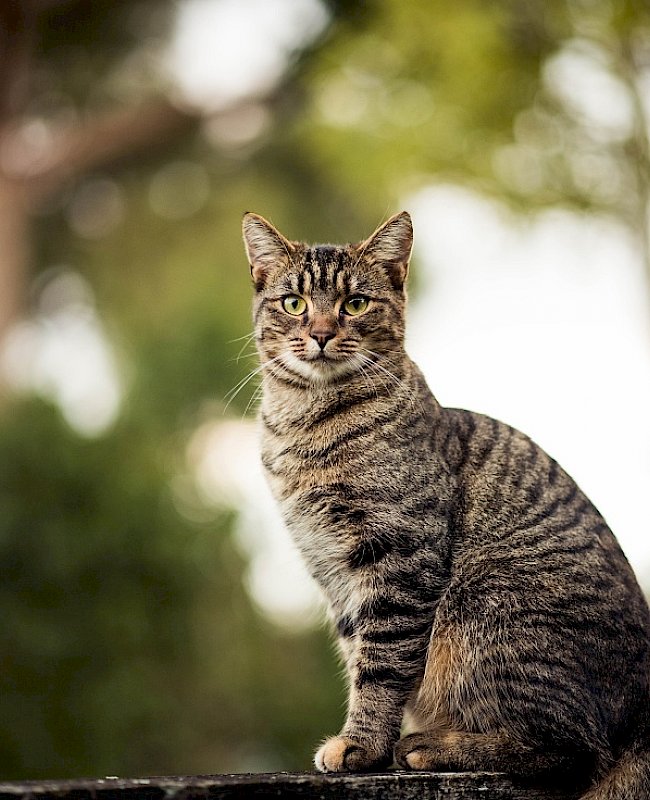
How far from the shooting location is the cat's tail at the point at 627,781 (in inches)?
106

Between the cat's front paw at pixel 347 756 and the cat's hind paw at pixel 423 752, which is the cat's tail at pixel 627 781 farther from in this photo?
the cat's front paw at pixel 347 756

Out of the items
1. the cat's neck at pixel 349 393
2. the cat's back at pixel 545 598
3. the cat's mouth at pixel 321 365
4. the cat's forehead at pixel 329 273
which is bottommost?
the cat's back at pixel 545 598

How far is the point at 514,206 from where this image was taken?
7.96m

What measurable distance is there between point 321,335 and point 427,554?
692mm

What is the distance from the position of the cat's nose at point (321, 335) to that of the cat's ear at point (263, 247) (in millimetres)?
360

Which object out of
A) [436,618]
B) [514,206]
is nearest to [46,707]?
[514,206]

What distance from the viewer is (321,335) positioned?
10.2ft

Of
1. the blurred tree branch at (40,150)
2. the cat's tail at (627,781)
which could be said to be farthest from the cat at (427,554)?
the blurred tree branch at (40,150)

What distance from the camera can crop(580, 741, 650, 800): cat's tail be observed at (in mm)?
2682

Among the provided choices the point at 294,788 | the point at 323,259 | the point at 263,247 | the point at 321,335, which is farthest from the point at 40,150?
the point at 294,788

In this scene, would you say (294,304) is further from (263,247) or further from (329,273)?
(263,247)

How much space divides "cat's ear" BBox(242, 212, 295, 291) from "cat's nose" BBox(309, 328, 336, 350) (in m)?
0.36

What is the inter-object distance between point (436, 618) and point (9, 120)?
32.8 ft

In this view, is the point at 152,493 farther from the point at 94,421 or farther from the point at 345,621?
the point at 345,621
